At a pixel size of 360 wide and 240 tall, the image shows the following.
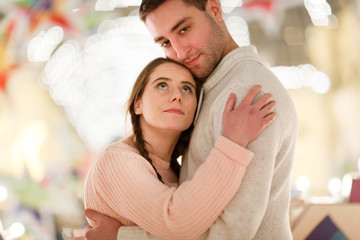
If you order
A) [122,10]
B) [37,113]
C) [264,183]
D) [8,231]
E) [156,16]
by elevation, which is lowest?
[8,231]

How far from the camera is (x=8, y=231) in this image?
11.5ft

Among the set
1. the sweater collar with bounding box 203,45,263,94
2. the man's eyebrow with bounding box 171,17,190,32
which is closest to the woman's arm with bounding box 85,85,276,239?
the sweater collar with bounding box 203,45,263,94

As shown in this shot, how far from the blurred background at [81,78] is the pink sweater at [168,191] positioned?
2.33 meters

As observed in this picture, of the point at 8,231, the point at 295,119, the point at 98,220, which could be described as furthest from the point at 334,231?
the point at 8,231

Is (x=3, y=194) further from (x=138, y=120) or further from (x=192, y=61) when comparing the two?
(x=192, y=61)

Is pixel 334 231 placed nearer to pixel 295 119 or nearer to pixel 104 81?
pixel 295 119

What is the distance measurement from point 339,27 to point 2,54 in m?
2.78

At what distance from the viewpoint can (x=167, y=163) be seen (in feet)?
5.21

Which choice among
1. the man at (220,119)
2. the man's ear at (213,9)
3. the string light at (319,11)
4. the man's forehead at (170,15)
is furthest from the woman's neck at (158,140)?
the string light at (319,11)

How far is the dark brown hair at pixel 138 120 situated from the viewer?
5.11 ft

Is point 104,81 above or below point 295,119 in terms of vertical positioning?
below

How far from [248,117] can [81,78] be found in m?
2.70

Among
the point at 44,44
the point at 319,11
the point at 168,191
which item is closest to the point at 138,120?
the point at 168,191

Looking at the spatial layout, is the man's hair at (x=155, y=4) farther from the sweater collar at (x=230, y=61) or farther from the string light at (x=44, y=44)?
the string light at (x=44, y=44)
